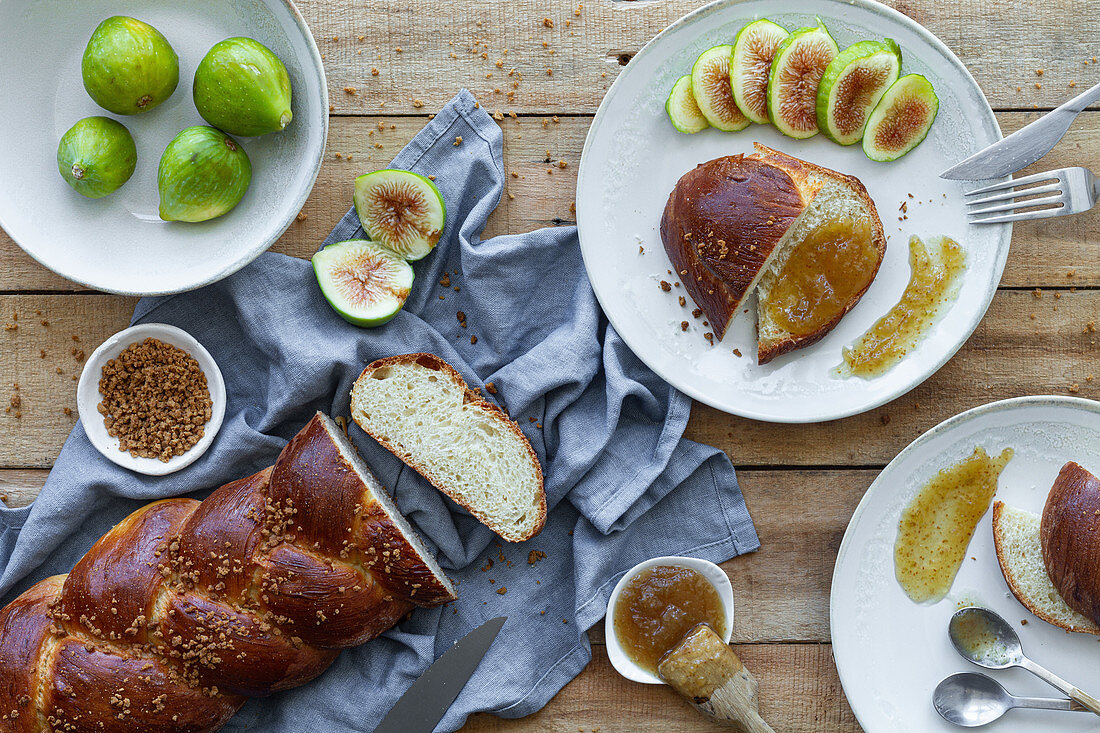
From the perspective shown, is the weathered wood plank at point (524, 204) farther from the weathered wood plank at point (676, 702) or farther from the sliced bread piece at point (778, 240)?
the weathered wood plank at point (676, 702)

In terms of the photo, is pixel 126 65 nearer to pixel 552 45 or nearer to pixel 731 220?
pixel 552 45

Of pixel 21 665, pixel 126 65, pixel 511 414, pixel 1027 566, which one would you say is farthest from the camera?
pixel 511 414

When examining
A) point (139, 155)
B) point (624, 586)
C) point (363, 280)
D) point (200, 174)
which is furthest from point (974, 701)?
point (139, 155)

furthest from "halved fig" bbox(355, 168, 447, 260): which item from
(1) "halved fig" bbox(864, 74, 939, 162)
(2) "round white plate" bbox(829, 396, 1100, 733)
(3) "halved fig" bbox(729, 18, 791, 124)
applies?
(2) "round white plate" bbox(829, 396, 1100, 733)

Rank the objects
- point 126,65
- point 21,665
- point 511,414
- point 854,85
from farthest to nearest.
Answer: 1. point 511,414
2. point 854,85
3. point 21,665
4. point 126,65

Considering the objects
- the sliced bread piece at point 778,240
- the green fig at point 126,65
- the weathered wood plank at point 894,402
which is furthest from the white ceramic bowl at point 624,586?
the green fig at point 126,65

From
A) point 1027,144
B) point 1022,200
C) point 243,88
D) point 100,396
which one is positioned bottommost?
point 100,396

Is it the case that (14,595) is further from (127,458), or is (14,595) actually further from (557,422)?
(557,422)
